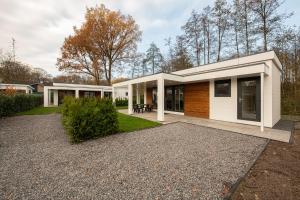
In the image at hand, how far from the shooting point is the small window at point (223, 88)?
27.3 ft

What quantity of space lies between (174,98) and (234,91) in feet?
15.4

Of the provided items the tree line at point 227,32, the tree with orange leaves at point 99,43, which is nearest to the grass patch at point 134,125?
the tree line at point 227,32

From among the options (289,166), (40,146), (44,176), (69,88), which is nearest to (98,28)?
(69,88)

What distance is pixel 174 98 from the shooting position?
11930 millimetres

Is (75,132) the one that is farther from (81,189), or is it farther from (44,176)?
(81,189)

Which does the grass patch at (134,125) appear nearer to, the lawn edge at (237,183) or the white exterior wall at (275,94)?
the lawn edge at (237,183)

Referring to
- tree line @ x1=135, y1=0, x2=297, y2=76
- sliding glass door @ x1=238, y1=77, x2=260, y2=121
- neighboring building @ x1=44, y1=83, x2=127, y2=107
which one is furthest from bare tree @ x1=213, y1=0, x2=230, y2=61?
neighboring building @ x1=44, y1=83, x2=127, y2=107

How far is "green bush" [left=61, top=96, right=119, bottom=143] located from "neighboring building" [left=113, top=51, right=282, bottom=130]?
10.8 ft

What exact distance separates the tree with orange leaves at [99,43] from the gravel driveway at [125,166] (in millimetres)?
19359

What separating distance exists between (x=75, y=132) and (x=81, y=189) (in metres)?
2.95

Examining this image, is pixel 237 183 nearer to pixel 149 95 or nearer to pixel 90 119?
pixel 90 119

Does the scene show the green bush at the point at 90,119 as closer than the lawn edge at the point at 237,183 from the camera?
No

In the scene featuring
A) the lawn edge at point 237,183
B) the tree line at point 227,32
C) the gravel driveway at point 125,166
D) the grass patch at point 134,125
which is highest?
the tree line at point 227,32

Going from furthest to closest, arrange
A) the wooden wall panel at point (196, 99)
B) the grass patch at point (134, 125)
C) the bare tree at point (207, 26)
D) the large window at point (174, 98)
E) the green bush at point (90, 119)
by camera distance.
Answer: the bare tree at point (207, 26)
the large window at point (174, 98)
the wooden wall panel at point (196, 99)
the grass patch at point (134, 125)
the green bush at point (90, 119)
